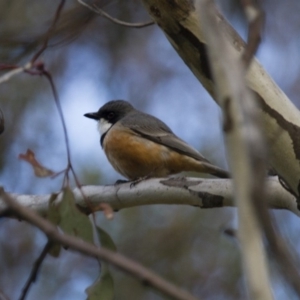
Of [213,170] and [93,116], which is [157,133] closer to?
[213,170]

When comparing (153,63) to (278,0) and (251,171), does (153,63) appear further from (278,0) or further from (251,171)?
(251,171)

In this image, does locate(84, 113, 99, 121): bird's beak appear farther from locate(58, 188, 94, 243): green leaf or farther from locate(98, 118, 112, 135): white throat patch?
locate(58, 188, 94, 243): green leaf

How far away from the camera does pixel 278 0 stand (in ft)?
27.6

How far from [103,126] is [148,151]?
798mm

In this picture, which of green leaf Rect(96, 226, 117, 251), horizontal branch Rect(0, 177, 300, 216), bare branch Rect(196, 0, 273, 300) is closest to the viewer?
bare branch Rect(196, 0, 273, 300)

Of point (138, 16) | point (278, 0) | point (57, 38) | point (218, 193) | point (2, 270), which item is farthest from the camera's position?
point (278, 0)

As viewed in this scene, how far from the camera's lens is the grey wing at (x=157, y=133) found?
5.03m

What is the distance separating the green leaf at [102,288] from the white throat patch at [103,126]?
3.04 m

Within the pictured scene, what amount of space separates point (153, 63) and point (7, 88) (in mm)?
1867

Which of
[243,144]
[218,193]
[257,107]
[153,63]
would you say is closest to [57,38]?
[218,193]

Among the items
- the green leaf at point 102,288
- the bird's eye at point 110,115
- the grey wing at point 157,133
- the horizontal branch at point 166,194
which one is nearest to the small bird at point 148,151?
the grey wing at point 157,133

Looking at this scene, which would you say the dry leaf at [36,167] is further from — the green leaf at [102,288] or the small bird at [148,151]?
the small bird at [148,151]

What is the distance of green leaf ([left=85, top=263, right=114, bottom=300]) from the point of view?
8.86 feet

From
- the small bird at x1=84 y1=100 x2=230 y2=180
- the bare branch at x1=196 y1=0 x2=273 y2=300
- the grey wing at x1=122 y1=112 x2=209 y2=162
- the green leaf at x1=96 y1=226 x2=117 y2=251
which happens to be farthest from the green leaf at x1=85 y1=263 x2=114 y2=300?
Result: the grey wing at x1=122 y1=112 x2=209 y2=162
